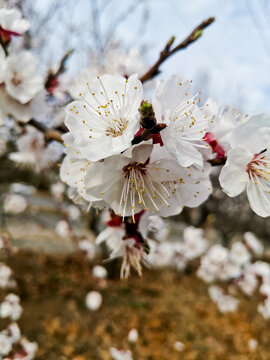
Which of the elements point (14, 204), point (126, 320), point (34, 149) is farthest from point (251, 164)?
point (126, 320)

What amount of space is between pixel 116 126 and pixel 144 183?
0.42 feet

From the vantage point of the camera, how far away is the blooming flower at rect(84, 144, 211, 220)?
502 millimetres

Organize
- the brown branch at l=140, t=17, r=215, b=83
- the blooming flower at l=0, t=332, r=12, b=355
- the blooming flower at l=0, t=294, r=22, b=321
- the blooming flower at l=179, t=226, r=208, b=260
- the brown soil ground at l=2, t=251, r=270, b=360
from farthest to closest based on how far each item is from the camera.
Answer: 1. the blooming flower at l=179, t=226, r=208, b=260
2. the brown soil ground at l=2, t=251, r=270, b=360
3. the blooming flower at l=0, t=294, r=22, b=321
4. the blooming flower at l=0, t=332, r=12, b=355
5. the brown branch at l=140, t=17, r=215, b=83

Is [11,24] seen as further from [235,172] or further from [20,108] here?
[235,172]

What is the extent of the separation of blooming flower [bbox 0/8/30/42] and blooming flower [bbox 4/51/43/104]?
3.9 inches

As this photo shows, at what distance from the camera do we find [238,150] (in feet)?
1.63

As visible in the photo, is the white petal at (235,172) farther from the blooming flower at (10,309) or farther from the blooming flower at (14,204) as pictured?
the blooming flower at (14,204)

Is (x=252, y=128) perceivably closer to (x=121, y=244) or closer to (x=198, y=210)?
(x=121, y=244)

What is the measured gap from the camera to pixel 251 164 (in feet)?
1.84

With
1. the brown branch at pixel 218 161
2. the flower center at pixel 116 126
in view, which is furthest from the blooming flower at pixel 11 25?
the brown branch at pixel 218 161

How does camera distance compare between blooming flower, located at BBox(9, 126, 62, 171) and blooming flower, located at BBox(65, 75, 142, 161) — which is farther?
blooming flower, located at BBox(9, 126, 62, 171)

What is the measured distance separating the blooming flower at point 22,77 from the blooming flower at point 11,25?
99mm

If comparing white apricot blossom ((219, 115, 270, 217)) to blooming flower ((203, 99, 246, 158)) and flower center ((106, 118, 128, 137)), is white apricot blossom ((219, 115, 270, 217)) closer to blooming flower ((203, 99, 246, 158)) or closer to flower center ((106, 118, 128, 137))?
blooming flower ((203, 99, 246, 158))

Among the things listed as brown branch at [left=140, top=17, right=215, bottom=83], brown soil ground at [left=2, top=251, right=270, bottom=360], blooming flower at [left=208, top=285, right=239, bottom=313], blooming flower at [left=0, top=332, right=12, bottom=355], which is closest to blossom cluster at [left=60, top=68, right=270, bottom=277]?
brown branch at [left=140, top=17, right=215, bottom=83]
